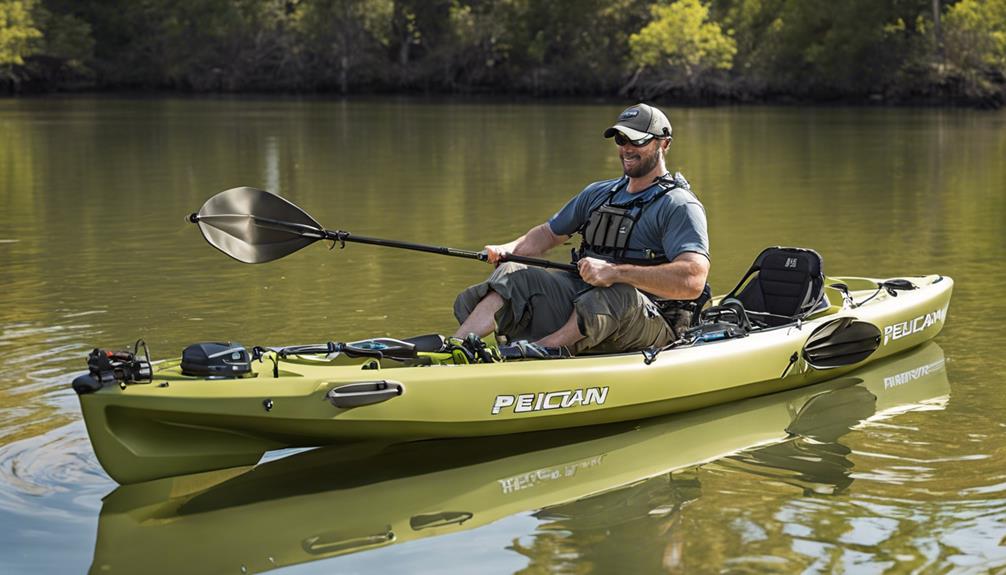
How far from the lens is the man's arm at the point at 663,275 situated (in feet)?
21.7

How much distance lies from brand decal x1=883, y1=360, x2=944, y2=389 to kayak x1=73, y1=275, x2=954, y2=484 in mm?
680

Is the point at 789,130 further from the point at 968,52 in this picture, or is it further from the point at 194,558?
the point at 194,558

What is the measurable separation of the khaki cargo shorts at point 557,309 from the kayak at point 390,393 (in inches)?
5.1

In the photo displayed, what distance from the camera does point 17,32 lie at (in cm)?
6331

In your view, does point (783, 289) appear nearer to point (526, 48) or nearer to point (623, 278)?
point (623, 278)

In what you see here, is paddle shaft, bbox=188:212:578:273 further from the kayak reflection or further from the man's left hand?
the kayak reflection

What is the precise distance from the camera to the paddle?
21.8 feet

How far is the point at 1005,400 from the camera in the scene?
7.55m

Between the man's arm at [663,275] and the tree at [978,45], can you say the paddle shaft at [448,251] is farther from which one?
the tree at [978,45]

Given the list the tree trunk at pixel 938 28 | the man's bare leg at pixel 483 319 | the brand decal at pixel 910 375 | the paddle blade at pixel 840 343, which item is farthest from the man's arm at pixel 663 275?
the tree trunk at pixel 938 28

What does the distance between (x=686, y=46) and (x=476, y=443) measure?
52.2 metres

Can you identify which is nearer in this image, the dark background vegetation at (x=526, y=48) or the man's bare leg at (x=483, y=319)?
the man's bare leg at (x=483, y=319)

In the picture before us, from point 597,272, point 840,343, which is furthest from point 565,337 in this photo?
point 840,343

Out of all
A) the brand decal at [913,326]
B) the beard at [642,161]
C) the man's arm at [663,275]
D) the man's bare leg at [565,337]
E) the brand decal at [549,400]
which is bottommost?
Answer: the brand decal at [913,326]
